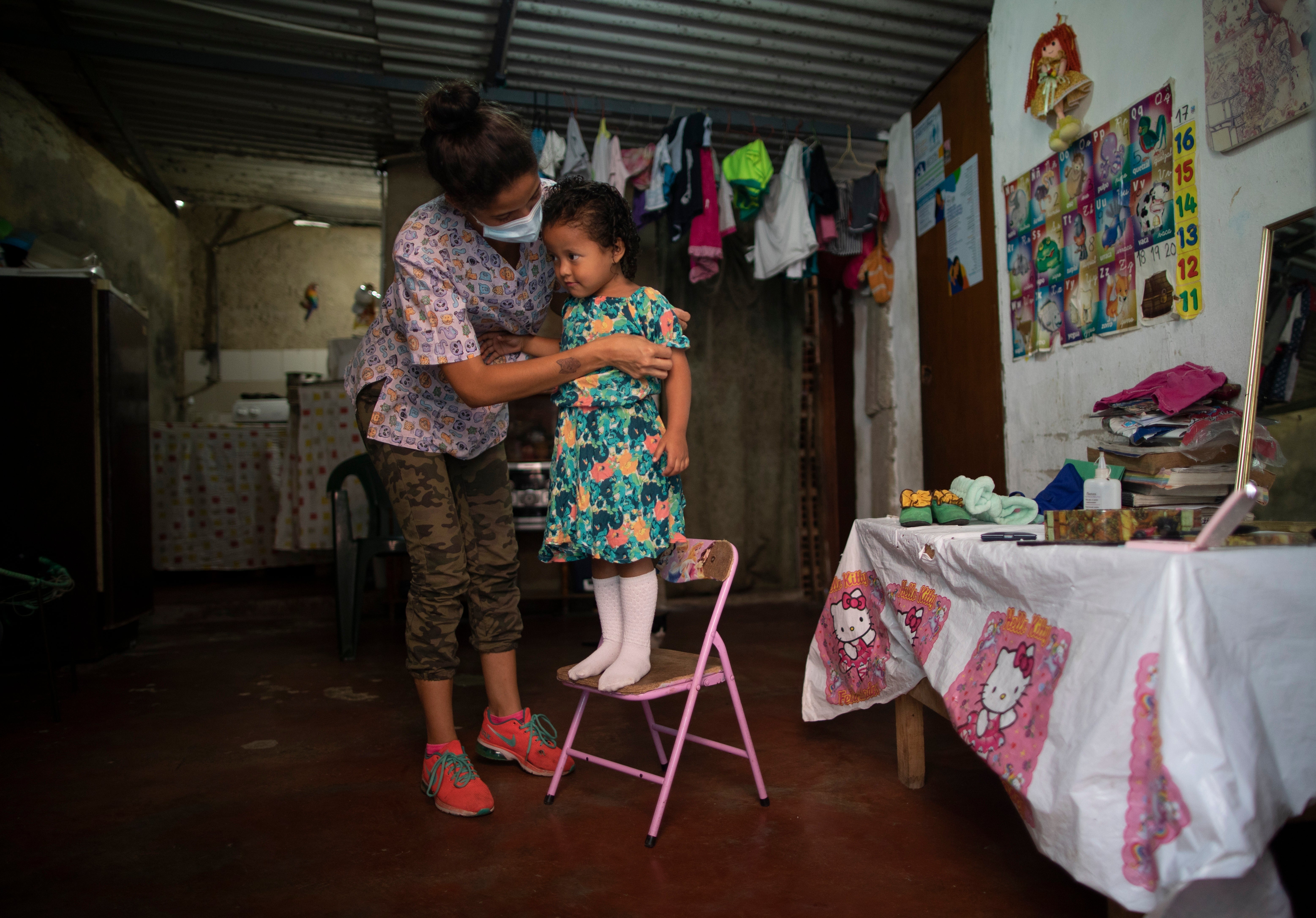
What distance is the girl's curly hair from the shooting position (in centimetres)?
199

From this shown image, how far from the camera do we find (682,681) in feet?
6.01

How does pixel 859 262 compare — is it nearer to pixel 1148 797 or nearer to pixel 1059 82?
pixel 1059 82

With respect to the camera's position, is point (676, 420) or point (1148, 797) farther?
point (676, 420)

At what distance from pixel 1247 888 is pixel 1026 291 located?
2865mm

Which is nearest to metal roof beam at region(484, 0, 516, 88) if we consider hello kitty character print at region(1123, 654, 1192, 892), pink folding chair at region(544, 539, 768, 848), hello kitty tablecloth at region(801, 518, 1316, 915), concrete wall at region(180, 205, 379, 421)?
pink folding chair at region(544, 539, 768, 848)

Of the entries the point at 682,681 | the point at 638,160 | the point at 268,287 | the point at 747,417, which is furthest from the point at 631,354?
the point at 268,287

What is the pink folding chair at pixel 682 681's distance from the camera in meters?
1.80

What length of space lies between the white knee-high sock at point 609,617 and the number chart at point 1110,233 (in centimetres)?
205

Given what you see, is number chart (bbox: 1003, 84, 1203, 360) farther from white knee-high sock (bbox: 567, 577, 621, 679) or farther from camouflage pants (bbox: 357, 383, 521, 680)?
camouflage pants (bbox: 357, 383, 521, 680)

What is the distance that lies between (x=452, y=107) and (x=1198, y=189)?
2283 millimetres

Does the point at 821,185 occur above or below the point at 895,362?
above

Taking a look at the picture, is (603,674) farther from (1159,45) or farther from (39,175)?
A: (39,175)

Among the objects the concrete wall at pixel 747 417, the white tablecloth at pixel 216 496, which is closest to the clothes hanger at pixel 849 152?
the concrete wall at pixel 747 417

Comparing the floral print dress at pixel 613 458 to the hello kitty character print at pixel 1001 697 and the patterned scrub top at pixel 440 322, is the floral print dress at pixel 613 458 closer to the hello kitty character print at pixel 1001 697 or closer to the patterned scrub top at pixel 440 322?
the patterned scrub top at pixel 440 322
